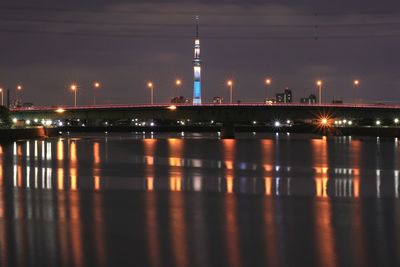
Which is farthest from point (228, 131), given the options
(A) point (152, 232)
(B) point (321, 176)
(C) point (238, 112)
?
(A) point (152, 232)

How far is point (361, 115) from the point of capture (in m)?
114

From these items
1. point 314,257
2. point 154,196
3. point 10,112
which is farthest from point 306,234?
point 10,112

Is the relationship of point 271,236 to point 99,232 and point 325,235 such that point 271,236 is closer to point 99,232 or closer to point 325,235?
point 325,235

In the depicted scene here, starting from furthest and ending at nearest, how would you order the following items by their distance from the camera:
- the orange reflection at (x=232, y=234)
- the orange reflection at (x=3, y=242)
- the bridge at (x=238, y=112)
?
1. the bridge at (x=238, y=112)
2. the orange reflection at (x=232, y=234)
3. the orange reflection at (x=3, y=242)

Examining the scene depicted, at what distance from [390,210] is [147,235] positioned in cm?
1044

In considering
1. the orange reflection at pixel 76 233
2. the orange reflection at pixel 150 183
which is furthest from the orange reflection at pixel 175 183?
the orange reflection at pixel 76 233

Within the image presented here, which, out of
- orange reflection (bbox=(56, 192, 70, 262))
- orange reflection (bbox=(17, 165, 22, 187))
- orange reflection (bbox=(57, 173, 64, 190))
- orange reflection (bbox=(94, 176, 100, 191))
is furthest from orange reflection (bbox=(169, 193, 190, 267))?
orange reflection (bbox=(17, 165, 22, 187))

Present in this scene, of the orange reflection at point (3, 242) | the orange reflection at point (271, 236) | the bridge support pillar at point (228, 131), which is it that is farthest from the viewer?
the bridge support pillar at point (228, 131)

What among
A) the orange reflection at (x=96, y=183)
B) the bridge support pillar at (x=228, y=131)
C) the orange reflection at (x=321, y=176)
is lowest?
the orange reflection at (x=321, y=176)

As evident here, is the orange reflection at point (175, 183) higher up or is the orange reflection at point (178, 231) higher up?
the orange reflection at point (175, 183)

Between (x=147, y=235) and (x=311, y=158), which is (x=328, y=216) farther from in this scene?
(x=311, y=158)

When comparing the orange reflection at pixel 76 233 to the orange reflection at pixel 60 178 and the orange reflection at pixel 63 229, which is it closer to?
the orange reflection at pixel 63 229

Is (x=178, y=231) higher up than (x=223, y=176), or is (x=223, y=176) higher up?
(x=223, y=176)

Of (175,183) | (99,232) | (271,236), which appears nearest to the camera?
(271,236)
